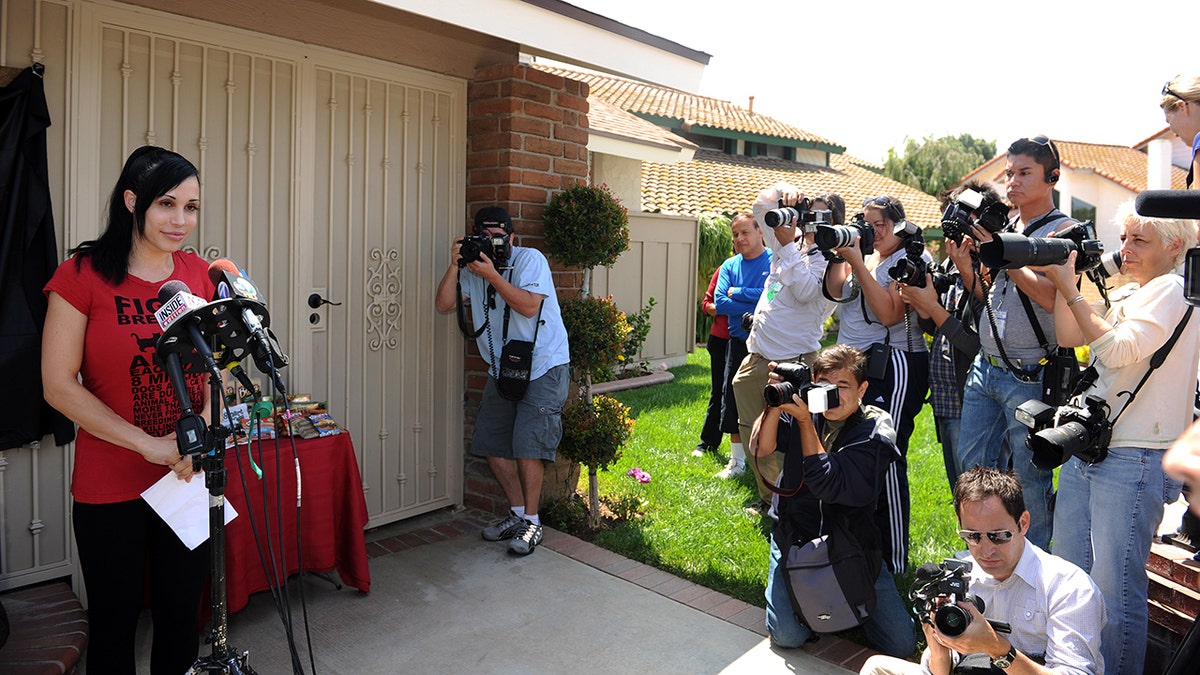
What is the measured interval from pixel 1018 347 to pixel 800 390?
96 cm

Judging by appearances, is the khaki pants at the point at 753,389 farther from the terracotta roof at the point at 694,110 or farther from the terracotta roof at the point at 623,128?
the terracotta roof at the point at 694,110

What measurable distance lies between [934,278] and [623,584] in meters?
2.06

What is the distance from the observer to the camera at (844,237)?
12.7ft

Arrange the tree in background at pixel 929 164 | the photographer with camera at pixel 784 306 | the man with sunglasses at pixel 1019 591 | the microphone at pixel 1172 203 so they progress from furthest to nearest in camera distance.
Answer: the tree in background at pixel 929 164 → the photographer with camera at pixel 784 306 → the man with sunglasses at pixel 1019 591 → the microphone at pixel 1172 203

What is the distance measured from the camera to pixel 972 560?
2.72m

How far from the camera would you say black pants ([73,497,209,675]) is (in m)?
2.49

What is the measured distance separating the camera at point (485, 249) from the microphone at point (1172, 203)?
3.14 meters

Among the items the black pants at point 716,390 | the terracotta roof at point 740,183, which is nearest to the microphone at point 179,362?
the black pants at point 716,390

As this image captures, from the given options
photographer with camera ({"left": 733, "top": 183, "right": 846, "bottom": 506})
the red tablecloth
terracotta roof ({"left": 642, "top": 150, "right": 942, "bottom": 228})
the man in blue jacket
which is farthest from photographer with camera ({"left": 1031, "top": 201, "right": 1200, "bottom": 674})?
terracotta roof ({"left": 642, "top": 150, "right": 942, "bottom": 228})

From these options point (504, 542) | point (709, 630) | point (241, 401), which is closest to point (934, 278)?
point (709, 630)

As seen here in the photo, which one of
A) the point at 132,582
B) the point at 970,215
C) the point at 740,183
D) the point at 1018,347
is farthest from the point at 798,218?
the point at 740,183

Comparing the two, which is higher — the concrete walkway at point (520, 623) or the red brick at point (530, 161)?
the red brick at point (530, 161)

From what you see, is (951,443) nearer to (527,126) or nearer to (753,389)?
(753,389)

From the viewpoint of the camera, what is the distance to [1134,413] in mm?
2807
